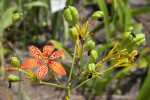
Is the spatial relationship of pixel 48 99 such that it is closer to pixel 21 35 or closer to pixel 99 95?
pixel 99 95

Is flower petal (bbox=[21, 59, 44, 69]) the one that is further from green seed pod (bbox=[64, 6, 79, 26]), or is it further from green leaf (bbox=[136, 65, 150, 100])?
green leaf (bbox=[136, 65, 150, 100])

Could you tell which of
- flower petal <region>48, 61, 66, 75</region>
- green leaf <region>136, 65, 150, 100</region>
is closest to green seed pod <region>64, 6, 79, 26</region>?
flower petal <region>48, 61, 66, 75</region>

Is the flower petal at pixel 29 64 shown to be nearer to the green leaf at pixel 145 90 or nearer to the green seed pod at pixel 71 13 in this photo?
the green seed pod at pixel 71 13

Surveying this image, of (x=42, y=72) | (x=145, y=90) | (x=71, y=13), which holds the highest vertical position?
(x=71, y=13)

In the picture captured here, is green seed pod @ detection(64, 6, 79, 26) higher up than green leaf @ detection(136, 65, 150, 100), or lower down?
higher up

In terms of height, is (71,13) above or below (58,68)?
above

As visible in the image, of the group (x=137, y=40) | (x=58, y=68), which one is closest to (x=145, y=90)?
(x=137, y=40)

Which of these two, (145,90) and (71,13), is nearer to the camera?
(71,13)

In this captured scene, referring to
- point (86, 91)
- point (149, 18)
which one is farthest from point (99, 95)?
point (149, 18)

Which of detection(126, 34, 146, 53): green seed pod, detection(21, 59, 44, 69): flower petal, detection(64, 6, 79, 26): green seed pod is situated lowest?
detection(21, 59, 44, 69): flower petal

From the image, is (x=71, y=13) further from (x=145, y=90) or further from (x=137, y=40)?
(x=145, y=90)

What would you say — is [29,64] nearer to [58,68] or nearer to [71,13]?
[58,68]
